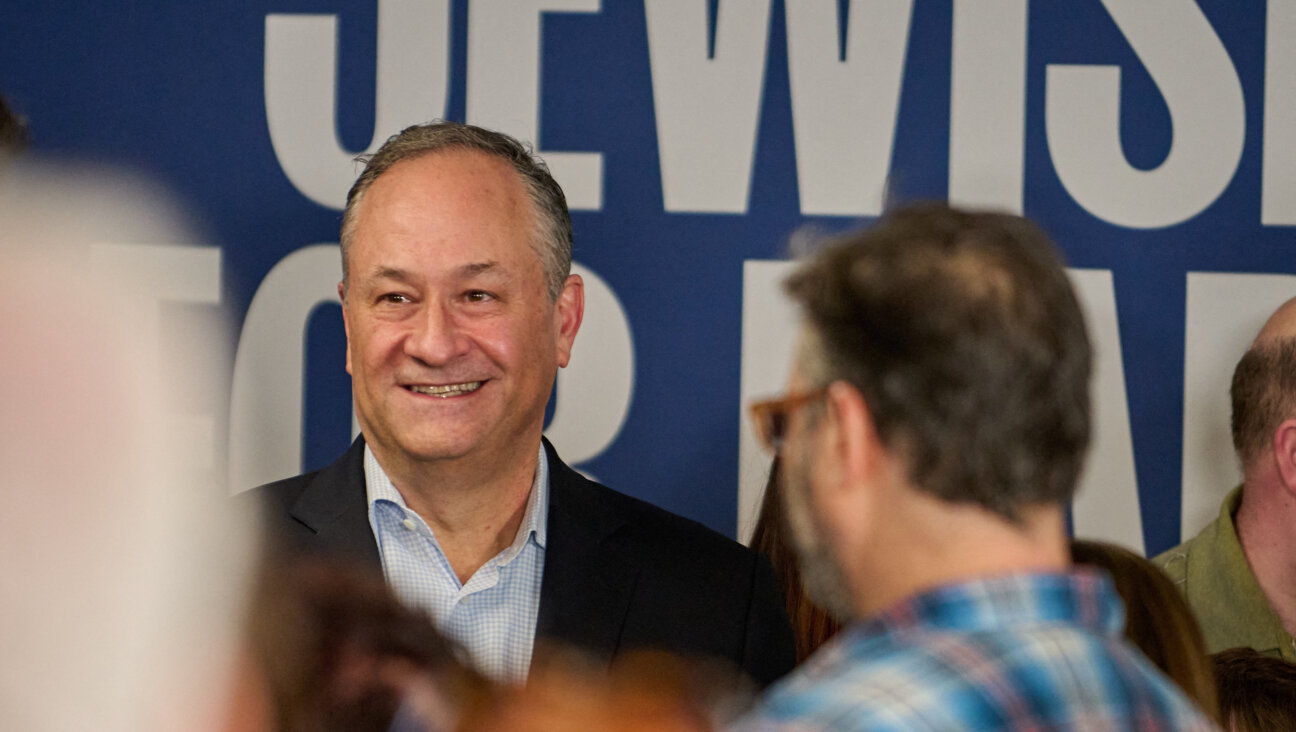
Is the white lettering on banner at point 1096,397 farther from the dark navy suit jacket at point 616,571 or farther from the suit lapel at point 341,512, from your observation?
the suit lapel at point 341,512

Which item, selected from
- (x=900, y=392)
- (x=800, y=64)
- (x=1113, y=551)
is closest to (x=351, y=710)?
(x=900, y=392)

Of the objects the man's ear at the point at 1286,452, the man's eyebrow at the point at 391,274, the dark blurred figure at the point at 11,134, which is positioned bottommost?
the man's ear at the point at 1286,452

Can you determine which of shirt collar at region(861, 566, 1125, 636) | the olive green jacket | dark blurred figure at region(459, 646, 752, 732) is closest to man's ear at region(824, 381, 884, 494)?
shirt collar at region(861, 566, 1125, 636)

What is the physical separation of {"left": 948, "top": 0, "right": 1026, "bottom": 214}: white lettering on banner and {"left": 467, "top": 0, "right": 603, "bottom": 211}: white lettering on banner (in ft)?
1.47

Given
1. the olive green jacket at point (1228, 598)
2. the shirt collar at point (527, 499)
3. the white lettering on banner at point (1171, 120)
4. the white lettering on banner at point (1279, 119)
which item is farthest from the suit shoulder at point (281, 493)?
the white lettering on banner at point (1279, 119)

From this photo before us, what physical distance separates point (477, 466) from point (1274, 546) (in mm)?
1439

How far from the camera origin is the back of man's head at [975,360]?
3.33 feet

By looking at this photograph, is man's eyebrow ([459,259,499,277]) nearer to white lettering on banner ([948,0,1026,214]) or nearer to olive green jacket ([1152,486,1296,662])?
white lettering on banner ([948,0,1026,214])

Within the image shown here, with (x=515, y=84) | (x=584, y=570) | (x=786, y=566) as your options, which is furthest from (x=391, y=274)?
(x=515, y=84)

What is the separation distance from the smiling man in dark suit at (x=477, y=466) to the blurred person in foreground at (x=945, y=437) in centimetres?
88

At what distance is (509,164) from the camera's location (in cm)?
204

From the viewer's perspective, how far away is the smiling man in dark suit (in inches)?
75.7

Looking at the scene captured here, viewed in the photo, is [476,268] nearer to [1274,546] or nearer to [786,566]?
[786,566]

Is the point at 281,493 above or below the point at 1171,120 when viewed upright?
below
